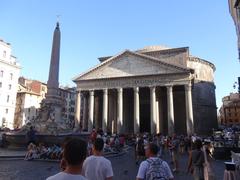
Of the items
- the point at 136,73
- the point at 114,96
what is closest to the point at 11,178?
the point at 136,73

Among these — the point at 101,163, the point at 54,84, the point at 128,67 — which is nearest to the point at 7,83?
the point at 128,67

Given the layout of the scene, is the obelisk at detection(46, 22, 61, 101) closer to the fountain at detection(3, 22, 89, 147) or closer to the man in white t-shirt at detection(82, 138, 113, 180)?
the fountain at detection(3, 22, 89, 147)

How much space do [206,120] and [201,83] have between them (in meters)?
6.88

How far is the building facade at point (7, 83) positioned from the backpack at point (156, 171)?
41060mm

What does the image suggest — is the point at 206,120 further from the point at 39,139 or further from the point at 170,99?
the point at 39,139

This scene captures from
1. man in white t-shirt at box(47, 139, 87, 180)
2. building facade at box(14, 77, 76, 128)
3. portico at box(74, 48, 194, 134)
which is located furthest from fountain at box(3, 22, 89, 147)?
building facade at box(14, 77, 76, 128)

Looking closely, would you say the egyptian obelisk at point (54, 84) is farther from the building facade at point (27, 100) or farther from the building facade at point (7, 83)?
the building facade at point (27, 100)

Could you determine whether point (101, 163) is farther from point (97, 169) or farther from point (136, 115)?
point (136, 115)

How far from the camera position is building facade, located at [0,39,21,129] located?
1590 inches

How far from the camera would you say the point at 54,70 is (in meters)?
18.1

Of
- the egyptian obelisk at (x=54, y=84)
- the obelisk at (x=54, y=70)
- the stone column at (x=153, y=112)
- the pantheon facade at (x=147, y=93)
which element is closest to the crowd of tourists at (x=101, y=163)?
the egyptian obelisk at (x=54, y=84)

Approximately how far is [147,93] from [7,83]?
75.3ft

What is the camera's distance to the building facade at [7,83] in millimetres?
40375

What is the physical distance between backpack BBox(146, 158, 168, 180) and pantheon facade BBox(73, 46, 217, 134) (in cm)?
3135
